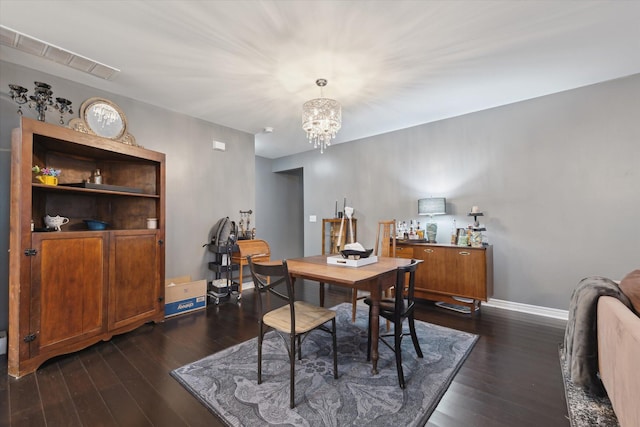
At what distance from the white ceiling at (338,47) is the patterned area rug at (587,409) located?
8.68ft

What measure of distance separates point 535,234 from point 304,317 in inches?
123

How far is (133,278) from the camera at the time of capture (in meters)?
2.75

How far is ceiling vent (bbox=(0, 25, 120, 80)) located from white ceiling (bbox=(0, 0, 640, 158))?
74mm

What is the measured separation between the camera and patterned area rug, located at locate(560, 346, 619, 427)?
1.49 meters

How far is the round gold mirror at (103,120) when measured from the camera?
281cm

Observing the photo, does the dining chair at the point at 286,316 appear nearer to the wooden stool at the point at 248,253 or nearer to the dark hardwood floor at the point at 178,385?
the dark hardwood floor at the point at 178,385

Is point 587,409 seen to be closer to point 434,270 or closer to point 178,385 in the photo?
point 434,270

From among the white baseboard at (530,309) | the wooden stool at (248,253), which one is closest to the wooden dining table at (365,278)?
the wooden stool at (248,253)

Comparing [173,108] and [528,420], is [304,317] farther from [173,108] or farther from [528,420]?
[173,108]

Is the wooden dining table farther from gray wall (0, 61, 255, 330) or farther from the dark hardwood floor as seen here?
gray wall (0, 61, 255, 330)

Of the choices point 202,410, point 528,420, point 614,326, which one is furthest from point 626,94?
point 202,410

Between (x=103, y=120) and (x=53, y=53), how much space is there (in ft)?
2.34

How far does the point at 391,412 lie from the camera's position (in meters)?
1.58

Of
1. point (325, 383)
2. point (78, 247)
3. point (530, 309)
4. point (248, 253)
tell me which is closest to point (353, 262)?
point (325, 383)
